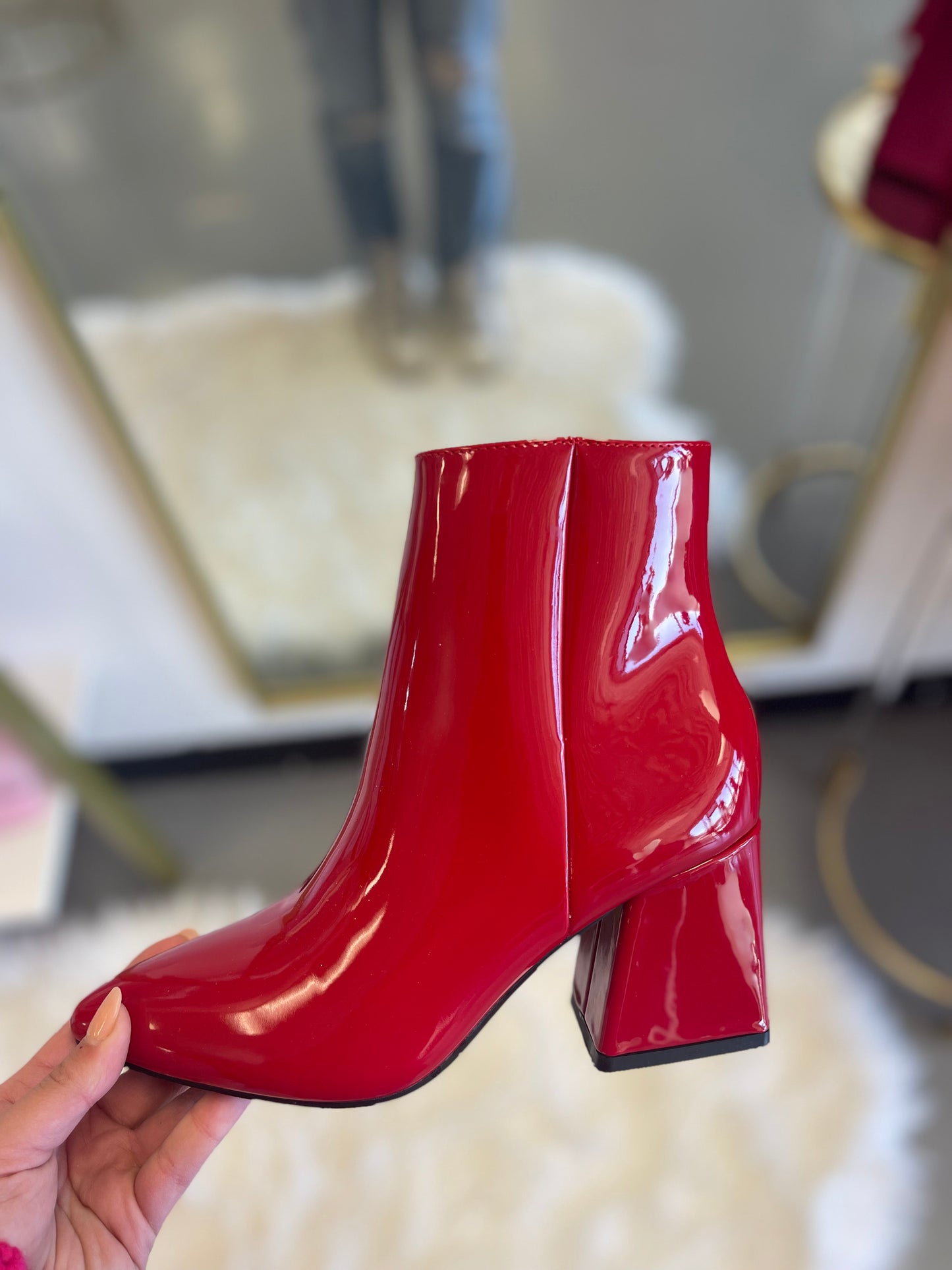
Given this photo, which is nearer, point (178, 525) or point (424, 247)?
point (424, 247)

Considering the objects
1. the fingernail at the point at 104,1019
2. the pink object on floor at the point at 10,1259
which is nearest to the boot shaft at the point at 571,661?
the fingernail at the point at 104,1019

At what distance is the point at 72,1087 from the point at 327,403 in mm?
679

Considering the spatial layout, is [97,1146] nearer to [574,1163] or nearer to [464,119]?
[574,1163]

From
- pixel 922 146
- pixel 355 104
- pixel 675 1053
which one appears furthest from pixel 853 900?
pixel 355 104

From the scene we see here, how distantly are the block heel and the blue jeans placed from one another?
63 centimetres

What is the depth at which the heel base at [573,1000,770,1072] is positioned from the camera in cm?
41

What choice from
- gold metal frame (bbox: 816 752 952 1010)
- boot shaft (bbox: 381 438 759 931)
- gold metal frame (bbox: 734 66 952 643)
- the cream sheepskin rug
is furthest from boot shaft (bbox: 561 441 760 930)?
gold metal frame (bbox: 816 752 952 1010)

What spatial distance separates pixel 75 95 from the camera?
0.63m

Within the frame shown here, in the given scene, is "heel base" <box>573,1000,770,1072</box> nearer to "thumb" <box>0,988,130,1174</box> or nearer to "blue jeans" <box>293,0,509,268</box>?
"thumb" <box>0,988,130,1174</box>

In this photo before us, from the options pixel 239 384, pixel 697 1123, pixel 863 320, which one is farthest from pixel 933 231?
pixel 697 1123

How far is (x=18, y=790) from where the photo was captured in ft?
3.15

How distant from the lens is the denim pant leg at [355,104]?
0.62 metres

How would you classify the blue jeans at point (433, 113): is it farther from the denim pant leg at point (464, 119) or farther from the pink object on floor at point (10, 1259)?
the pink object on floor at point (10, 1259)

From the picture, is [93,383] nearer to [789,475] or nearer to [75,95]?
[75,95]
